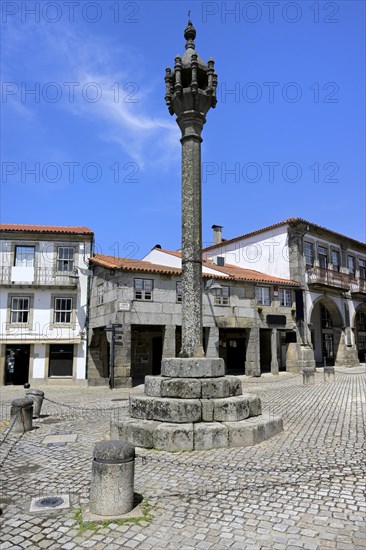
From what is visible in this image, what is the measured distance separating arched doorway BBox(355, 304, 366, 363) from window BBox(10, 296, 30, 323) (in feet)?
77.6

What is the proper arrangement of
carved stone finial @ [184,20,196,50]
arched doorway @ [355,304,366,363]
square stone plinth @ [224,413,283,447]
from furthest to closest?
arched doorway @ [355,304,366,363], carved stone finial @ [184,20,196,50], square stone plinth @ [224,413,283,447]

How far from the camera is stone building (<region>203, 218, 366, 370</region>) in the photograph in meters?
25.6

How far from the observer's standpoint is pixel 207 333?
21.3m

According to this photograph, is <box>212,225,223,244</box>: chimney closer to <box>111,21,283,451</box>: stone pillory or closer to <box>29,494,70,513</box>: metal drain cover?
<box>111,21,283,451</box>: stone pillory

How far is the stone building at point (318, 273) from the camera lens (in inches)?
1007

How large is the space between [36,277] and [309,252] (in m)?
17.0

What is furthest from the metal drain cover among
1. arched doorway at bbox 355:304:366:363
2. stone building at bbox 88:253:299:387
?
arched doorway at bbox 355:304:366:363

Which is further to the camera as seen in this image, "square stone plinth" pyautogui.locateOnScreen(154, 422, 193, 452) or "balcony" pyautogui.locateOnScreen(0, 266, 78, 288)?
"balcony" pyautogui.locateOnScreen(0, 266, 78, 288)

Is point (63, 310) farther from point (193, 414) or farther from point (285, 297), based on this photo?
point (193, 414)

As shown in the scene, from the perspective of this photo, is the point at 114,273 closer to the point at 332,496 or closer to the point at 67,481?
the point at 67,481

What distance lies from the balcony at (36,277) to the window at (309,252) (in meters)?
14.6

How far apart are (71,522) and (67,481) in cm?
121

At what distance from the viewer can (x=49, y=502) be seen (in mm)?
4234

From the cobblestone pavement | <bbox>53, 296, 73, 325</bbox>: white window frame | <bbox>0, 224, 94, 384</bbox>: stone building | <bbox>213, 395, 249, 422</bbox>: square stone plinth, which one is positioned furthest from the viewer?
<bbox>53, 296, 73, 325</bbox>: white window frame
